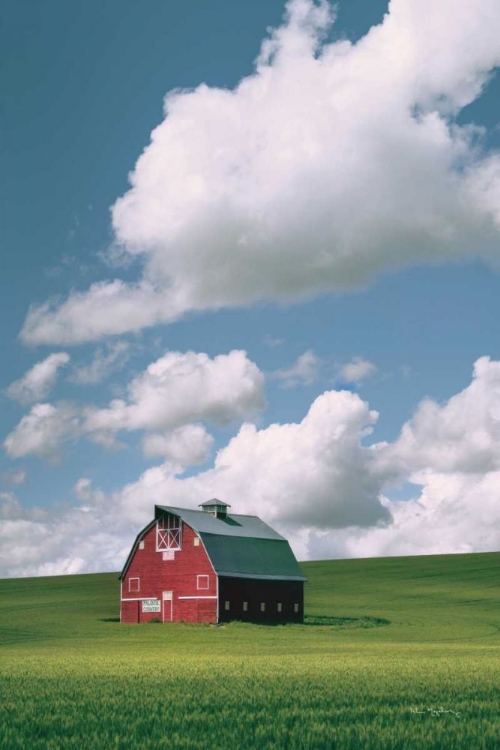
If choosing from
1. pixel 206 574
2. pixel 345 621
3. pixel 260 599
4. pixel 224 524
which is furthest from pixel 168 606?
pixel 345 621

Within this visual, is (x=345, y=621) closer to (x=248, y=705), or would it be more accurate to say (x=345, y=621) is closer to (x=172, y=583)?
(x=172, y=583)

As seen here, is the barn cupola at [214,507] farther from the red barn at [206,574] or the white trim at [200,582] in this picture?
the white trim at [200,582]

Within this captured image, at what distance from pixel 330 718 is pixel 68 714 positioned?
369 centimetres

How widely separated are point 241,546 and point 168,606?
760 centimetres

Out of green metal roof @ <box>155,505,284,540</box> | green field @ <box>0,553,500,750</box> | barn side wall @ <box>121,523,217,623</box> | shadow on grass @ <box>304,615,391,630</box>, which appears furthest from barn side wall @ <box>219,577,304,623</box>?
green field @ <box>0,553,500,750</box>

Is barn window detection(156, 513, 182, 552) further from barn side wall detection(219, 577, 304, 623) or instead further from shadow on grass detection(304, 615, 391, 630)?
shadow on grass detection(304, 615, 391, 630)

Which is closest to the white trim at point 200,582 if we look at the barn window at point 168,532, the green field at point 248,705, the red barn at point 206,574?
the red barn at point 206,574

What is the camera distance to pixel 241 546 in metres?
73.6

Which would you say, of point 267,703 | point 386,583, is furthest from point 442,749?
point 386,583

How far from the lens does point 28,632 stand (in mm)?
54969

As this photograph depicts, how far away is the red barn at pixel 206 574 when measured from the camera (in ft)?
228

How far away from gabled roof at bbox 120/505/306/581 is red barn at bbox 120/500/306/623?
9 centimetres

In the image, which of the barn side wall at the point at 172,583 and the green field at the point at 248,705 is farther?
the barn side wall at the point at 172,583

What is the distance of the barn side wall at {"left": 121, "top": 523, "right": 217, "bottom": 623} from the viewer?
69062 mm
